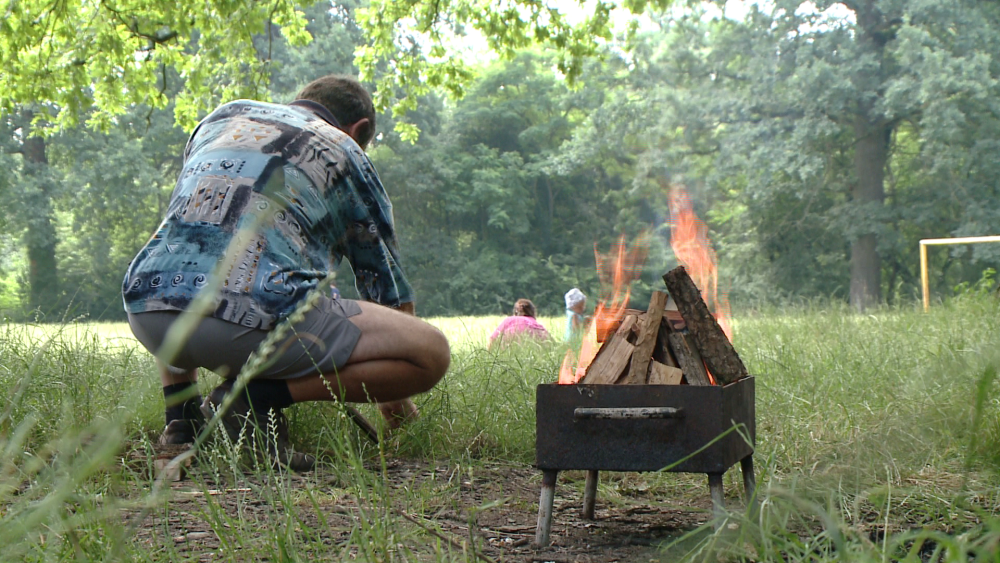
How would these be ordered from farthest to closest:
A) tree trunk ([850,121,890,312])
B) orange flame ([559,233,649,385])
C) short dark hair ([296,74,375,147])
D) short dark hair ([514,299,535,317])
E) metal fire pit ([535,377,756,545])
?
1. tree trunk ([850,121,890,312])
2. short dark hair ([514,299,535,317])
3. short dark hair ([296,74,375,147])
4. orange flame ([559,233,649,385])
5. metal fire pit ([535,377,756,545])

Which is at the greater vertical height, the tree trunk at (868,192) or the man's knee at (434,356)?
the tree trunk at (868,192)

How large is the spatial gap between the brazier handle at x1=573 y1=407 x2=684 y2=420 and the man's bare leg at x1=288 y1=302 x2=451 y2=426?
1013 mm

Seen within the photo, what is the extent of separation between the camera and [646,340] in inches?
94.3

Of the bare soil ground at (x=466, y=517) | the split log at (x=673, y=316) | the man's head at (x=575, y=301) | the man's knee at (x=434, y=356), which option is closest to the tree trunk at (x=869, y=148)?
the man's head at (x=575, y=301)

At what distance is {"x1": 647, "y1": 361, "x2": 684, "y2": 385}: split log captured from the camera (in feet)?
7.66

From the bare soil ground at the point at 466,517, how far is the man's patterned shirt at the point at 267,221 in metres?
0.63

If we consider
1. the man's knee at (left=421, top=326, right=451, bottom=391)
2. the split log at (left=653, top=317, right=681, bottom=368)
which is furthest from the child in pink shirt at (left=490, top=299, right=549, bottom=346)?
the split log at (left=653, top=317, right=681, bottom=368)

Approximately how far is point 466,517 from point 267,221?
1130 millimetres

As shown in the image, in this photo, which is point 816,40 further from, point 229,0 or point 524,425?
point 524,425

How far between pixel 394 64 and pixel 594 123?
22035mm

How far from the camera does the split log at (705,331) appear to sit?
2.33 m

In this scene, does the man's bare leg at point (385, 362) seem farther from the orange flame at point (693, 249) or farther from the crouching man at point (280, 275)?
the orange flame at point (693, 249)

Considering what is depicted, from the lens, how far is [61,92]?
23.9 feet

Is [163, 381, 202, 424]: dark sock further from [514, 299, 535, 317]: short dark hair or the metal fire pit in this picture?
[514, 299, 535, 317]: short dark hair
